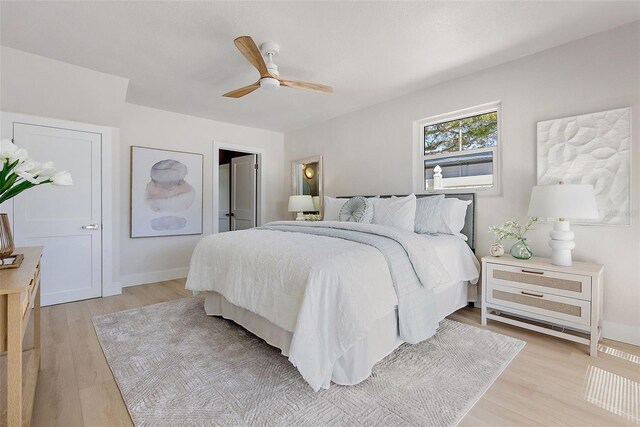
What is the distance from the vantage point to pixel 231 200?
598 cm

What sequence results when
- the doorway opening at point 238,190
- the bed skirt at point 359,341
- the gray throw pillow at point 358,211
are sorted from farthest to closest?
the doorway opening at point 238,190, the gray throw pillow at point 358,211, the bed skirt at point 359,341

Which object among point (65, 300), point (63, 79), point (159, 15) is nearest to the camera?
point (159, 15)

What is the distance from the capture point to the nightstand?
6.87 feet

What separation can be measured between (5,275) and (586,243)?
3707 millimetres

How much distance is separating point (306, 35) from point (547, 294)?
109 inches

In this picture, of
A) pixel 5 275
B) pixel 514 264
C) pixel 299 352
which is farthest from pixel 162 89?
pixel 514 264

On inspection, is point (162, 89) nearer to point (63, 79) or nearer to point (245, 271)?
point (63, 79)

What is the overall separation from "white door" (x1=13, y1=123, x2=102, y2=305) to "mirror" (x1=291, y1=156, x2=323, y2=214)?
9.38 feet

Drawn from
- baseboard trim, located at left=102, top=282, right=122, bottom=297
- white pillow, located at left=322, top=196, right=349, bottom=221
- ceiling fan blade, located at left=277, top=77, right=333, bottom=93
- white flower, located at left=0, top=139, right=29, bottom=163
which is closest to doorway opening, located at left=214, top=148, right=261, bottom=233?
baseboard trim, located at left=102, top=282, right=122, bottom=297

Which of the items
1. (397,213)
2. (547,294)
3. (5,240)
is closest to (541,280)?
(547,294)

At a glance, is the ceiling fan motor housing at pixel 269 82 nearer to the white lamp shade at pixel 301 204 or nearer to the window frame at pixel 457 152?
the window frame at pixel 457 152

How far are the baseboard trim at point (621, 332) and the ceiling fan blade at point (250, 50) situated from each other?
341 cm

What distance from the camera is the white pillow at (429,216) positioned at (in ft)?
9.73

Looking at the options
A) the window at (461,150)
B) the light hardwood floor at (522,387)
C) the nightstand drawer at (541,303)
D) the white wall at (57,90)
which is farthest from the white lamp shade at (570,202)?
the white wall at (57,90)
